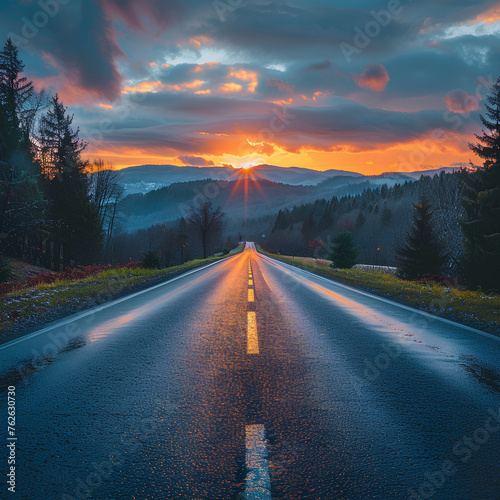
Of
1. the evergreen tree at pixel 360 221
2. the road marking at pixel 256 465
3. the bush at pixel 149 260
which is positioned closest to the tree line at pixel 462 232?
the bush at pixel 149 260

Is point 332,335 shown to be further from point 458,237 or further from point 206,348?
point 458,237

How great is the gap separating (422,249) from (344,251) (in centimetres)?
1079

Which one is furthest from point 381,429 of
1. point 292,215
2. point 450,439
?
point 292,215

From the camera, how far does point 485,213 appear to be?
67.3 ft

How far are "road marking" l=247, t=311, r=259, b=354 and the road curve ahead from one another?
0.04m

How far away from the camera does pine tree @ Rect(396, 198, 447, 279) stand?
998 inches

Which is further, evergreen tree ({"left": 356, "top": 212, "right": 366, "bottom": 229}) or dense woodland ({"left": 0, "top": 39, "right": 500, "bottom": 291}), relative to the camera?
evergreen tree ({"left": 356, "top": 212, "right": 366, "bottom": 229})

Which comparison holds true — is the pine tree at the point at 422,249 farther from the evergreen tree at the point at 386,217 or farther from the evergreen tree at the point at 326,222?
the evergreen tree at the point at 326,222

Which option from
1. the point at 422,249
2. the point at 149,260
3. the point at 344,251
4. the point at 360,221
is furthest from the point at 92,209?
the point at 360,221

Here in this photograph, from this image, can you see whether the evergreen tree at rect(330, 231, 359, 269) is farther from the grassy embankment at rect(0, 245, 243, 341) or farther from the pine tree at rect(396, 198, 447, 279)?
the grassy embankment at rect(0, 245, 243, 341)

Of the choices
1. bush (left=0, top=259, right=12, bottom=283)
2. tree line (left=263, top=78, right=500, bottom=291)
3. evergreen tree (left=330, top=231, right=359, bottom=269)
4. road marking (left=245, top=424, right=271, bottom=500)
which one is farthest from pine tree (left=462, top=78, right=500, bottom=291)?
bush (left=0, top=259, right=12, bottom=283)
